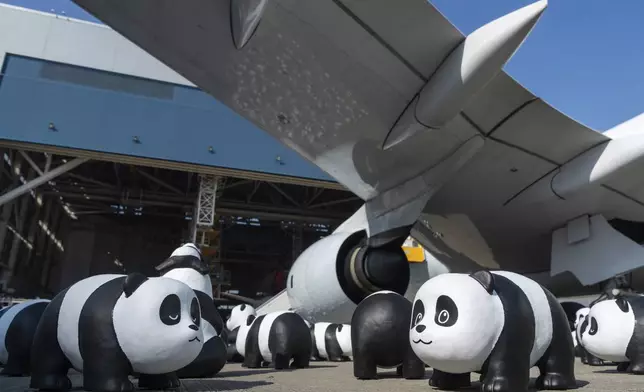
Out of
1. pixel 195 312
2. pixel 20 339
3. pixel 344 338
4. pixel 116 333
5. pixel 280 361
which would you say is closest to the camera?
pixel 116 333

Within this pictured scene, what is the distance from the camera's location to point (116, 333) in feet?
13.9

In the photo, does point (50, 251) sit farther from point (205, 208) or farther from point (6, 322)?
point (6, 322)

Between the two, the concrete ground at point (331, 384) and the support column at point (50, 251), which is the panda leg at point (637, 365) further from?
the support column at point (50, 251)

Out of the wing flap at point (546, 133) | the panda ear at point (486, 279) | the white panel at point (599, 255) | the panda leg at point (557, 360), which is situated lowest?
the panda leg at point (557, 360)

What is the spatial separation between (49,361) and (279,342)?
3.94 meters

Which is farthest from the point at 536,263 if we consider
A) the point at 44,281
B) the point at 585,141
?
the point at 44,281

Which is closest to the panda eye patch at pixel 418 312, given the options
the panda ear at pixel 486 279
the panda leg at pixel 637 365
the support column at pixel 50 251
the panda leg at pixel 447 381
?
the panda ear at pixel 486 279

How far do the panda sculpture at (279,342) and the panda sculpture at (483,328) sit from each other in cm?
364

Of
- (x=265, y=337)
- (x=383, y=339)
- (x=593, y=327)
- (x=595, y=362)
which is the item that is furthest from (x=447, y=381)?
(x=595, y=362)

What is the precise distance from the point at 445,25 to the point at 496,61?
817mm

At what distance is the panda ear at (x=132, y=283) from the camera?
14.3ft

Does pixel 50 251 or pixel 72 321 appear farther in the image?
pixel 50 251

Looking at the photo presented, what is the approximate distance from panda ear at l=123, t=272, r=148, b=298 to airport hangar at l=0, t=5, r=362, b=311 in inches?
615

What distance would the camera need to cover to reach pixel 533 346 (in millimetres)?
4680
